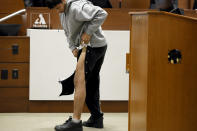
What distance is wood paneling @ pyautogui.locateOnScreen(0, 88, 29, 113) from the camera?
12.7 feet

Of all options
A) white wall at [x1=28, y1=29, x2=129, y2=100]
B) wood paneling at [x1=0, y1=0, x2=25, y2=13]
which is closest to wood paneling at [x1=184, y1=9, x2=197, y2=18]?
white wall at [x1=28, y1=29, x2=129, y2=100]

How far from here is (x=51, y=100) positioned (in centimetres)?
388

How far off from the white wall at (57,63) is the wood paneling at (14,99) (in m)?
0.10

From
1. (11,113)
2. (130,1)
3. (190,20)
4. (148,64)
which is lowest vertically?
(11,113)

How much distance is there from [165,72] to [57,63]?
1855 mm

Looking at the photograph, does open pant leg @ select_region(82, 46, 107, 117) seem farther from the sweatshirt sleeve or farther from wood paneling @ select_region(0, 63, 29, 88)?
wood paneling @ select_region(0, 63, 29, 88)

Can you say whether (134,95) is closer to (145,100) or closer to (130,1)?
(145,100)

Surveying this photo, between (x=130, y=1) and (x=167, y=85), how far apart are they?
7.52 ft

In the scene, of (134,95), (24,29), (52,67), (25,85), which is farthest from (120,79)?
(134,95)

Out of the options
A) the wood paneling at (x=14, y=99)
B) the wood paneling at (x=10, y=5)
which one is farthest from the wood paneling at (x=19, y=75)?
the wood paneling at (x=10, y=5)

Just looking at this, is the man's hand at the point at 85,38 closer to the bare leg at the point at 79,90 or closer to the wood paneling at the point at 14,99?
the bare leg at the point at 79,90

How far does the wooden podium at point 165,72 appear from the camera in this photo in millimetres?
2115

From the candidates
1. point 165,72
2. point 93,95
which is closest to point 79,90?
point 93,95

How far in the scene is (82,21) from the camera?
2.93 meters
